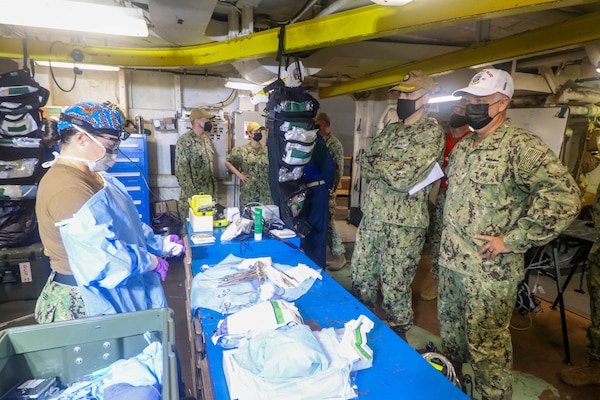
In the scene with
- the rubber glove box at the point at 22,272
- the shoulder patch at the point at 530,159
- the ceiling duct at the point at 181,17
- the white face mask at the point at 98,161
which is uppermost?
the ceiling duct at the point at 181,17

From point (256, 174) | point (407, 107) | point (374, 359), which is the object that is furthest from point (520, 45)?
point (256, 174)

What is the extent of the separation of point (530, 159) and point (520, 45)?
1.34m

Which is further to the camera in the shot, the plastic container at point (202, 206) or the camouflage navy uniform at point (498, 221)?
the plastic container at point (202, 206)

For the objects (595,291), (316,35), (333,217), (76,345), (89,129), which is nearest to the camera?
(76,345)

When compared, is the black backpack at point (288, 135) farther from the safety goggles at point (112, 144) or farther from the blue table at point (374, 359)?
the safety goggles at point (112, 144)

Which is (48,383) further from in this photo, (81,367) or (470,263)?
(470,263)

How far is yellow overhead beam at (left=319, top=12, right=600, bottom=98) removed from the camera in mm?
2184

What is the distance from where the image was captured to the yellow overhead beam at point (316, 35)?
1.60 meters

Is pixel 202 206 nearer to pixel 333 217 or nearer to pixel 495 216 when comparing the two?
pixel 495 216

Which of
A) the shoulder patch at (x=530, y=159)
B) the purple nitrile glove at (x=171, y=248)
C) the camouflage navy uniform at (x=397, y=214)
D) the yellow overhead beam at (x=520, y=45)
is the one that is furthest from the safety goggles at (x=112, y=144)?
the yellow overhead beam at (x=520, y=45)

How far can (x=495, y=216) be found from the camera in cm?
187

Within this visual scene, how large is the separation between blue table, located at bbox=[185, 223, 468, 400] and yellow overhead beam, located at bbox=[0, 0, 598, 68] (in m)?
1.46

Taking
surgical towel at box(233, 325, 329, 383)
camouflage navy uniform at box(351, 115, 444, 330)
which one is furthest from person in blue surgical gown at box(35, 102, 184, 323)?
camouflage navy uniform at box(351, 115, 444, 330)

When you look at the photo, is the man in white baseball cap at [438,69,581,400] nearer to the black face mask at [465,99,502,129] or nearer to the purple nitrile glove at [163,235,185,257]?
the black face mask at [465,99,502,129]
